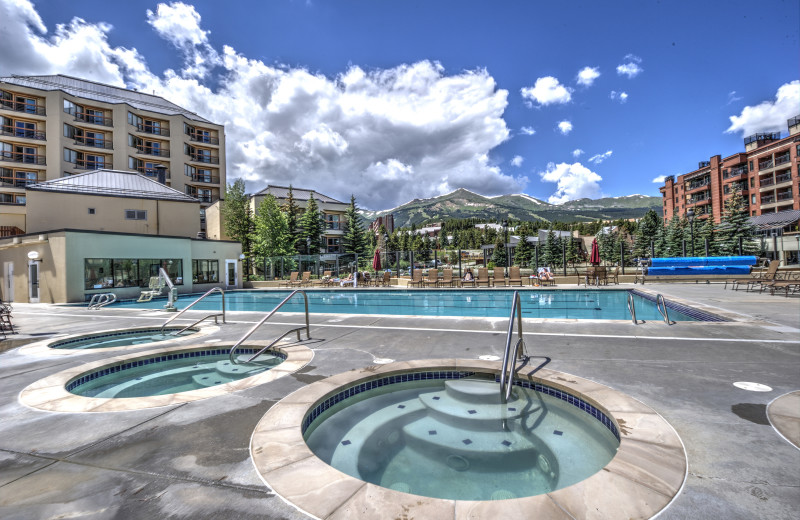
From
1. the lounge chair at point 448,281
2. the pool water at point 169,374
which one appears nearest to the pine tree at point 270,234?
the lounge chair at point 448,281

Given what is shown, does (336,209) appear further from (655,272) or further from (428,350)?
(428,350)

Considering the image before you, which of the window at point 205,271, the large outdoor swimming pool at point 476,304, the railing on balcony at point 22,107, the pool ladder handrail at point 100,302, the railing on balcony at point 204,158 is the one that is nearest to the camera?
the large outdoor swimming pool at point 476,304

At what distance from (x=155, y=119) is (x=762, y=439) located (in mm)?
52140

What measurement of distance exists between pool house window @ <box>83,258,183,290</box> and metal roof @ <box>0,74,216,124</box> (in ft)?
96.1

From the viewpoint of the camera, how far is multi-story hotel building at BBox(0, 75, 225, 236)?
1277 inches

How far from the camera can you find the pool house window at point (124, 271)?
1823 cm

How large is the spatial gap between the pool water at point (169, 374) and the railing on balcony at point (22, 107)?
44108mm

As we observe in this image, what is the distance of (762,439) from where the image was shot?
2705 mm

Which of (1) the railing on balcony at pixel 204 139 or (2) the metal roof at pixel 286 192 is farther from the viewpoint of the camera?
(2) the metal roof at pixel 286 192

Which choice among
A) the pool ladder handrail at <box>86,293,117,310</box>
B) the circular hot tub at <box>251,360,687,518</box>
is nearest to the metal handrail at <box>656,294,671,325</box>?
the circular hot tub at <box>251,360,687,518</box>

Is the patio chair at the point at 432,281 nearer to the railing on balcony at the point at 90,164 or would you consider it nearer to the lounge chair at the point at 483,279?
the lounge chair at the point at 483,279

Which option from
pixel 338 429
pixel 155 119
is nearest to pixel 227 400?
pixel 338 429

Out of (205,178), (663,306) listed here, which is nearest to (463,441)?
(663,306)

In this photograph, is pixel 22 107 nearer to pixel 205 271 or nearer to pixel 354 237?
pixel 205 271
